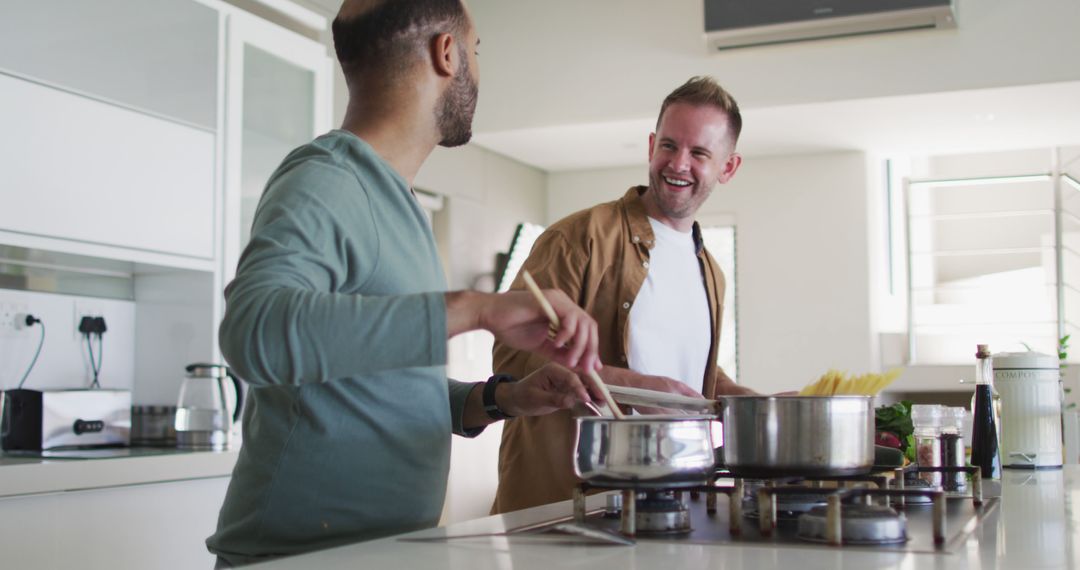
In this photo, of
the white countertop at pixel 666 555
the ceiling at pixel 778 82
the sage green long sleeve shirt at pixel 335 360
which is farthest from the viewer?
the ceiling at pixel 778 82

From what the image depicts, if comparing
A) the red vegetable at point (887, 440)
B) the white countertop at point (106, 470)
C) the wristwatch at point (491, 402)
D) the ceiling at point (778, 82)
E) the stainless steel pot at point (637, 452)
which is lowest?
the white countertop at point (106, 470)

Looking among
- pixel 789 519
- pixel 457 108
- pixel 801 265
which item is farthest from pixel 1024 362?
pixel 801 265

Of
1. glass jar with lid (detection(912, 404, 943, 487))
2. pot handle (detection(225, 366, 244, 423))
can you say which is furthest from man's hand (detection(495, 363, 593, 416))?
pot handle (detection(225, 366, 244, 423))

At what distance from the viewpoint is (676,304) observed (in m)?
2.25

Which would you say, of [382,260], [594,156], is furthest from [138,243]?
[594,156]

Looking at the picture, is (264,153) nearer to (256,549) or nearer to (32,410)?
(32,410)

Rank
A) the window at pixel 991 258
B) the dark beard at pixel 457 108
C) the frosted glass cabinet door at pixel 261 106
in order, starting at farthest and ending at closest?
1. the window at pixel 991 258
2. the frosted glass cabinet door at pixel 261 106
3. the dark beard at pixel 457 108

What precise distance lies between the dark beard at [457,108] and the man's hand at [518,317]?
0.35m

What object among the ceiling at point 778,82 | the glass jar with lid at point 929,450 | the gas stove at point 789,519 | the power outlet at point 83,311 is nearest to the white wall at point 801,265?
the ceiling at point 778,82

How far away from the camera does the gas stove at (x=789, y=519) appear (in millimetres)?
1039

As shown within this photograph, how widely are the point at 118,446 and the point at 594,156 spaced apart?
3.65 metres

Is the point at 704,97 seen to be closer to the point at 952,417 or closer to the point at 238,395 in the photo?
the point at 952,417

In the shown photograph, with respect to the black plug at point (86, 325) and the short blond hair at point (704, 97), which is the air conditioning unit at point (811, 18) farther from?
the black plug at point (86, 325)

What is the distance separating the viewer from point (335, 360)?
1.04m
